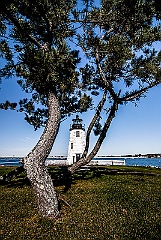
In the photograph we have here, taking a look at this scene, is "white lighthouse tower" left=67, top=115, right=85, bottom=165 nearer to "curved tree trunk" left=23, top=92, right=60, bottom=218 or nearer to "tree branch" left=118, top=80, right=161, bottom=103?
"tree branch" left=118, top=80, right=161, bottom=103

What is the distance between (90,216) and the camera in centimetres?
916

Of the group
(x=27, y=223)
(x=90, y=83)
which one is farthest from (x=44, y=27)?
(x=27, y=223)

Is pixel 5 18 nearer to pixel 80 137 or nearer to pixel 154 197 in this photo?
pixel 154 197

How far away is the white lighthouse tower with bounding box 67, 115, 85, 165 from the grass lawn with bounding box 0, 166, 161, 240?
101 feet

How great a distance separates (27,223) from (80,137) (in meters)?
36.1

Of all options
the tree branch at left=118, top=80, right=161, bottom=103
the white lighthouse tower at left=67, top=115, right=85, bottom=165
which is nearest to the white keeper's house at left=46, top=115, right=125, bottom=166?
the white lighthouse tower at left=67, top=115, right=85, bottom=165

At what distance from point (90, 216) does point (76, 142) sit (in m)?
35.6

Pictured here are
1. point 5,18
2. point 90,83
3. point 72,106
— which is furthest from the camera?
point 72,106

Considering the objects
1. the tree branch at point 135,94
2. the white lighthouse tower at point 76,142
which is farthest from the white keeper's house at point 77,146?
the tree branch at point 135,94

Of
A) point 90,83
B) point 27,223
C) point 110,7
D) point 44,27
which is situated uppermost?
point 110,7

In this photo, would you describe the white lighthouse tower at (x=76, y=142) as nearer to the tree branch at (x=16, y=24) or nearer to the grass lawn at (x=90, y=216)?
the grass lawn at (x=90, y=216)

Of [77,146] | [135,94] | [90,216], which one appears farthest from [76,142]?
[90,216]

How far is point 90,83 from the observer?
15.3 meters

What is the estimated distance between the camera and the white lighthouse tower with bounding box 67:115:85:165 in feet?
145
